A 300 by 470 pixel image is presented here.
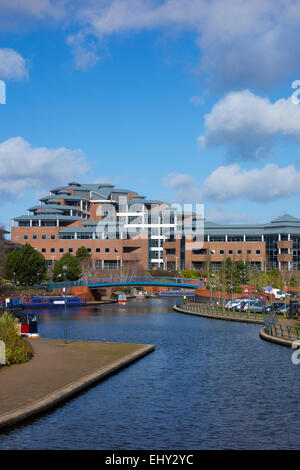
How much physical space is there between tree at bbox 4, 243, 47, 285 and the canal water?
274 feet

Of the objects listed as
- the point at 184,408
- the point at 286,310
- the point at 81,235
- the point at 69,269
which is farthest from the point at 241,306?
the point at 81,235

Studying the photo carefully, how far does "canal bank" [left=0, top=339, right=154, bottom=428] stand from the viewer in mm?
22297

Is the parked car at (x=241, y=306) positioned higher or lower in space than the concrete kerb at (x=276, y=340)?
higher

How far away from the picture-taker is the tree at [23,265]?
4820 inches

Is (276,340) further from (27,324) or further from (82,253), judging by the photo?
(82,253)

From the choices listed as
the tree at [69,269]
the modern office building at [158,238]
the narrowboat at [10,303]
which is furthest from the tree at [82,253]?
the narrowboat at [10,303]

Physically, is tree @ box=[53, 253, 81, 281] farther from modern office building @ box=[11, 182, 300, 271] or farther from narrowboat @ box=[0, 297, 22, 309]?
narrowboat @ box=[0, 297, 22, 309]

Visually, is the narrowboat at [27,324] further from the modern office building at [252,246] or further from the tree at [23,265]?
the modern office building at [252,246]

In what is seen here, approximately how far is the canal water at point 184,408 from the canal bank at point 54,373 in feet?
1.41

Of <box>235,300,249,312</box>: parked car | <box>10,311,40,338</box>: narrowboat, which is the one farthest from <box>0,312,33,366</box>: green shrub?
<box>235,300,249,312</box>: parked car

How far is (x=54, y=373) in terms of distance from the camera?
94.4ft
